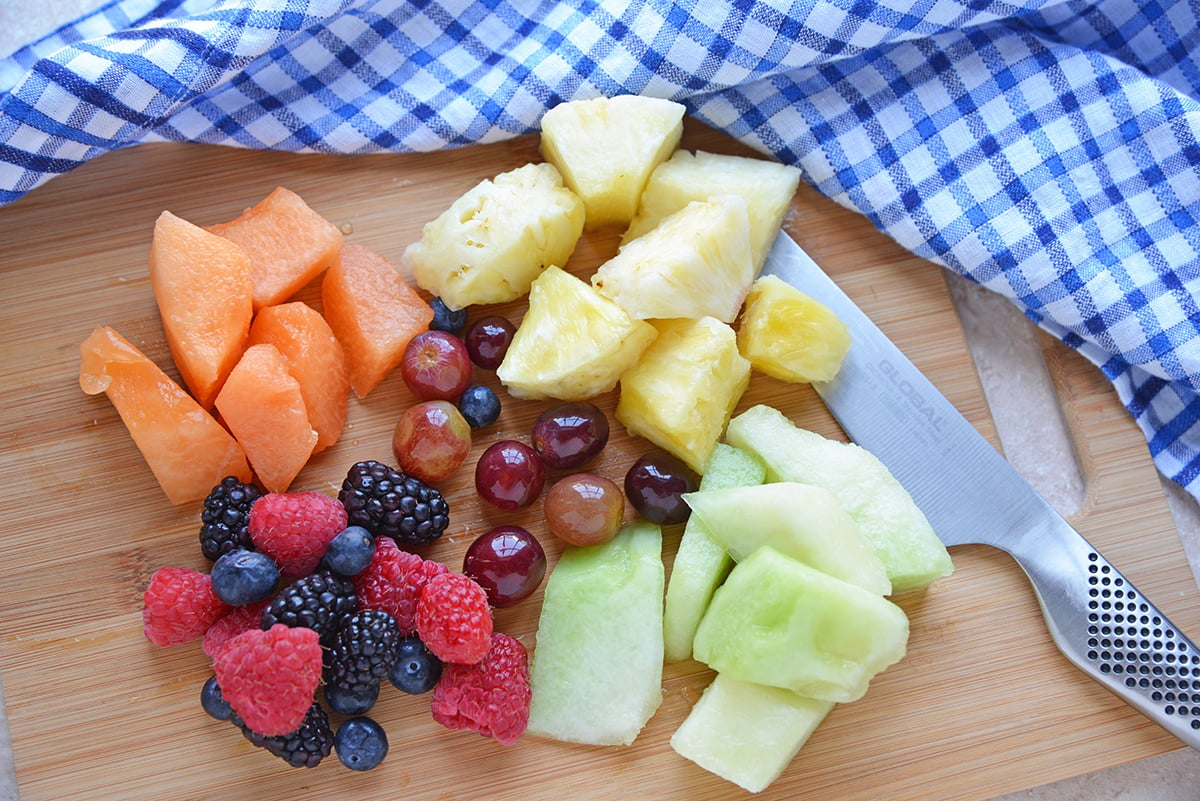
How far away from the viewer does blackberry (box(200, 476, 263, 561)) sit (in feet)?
6.61

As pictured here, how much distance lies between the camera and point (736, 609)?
197 centimetres

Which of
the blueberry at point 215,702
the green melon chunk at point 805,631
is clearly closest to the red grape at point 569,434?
the green melon chunk at point 805,631

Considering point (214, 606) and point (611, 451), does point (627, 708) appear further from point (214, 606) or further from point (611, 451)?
point (214, 606)

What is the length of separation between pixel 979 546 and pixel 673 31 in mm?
1375

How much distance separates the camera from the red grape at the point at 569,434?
2.13 metres

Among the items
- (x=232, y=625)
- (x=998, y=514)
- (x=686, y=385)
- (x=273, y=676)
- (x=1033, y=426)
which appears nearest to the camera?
(x=273, y=676)

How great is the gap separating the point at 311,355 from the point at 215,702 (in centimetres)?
74

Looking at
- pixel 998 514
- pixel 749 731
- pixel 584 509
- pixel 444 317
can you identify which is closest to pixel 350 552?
pixel 584 509

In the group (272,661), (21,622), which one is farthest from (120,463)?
(272,661)

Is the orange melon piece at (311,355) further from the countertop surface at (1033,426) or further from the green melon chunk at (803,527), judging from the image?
the countertop surface at (1033,426)

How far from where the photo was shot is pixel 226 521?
2.02m

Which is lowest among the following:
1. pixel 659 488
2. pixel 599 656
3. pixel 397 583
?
pixel 599 656

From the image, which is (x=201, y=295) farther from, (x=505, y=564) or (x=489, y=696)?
(x=489, y=696)

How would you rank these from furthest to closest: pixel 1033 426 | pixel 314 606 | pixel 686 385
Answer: pixel 1033 426 < pixel 686 385 < pixel 314 606
